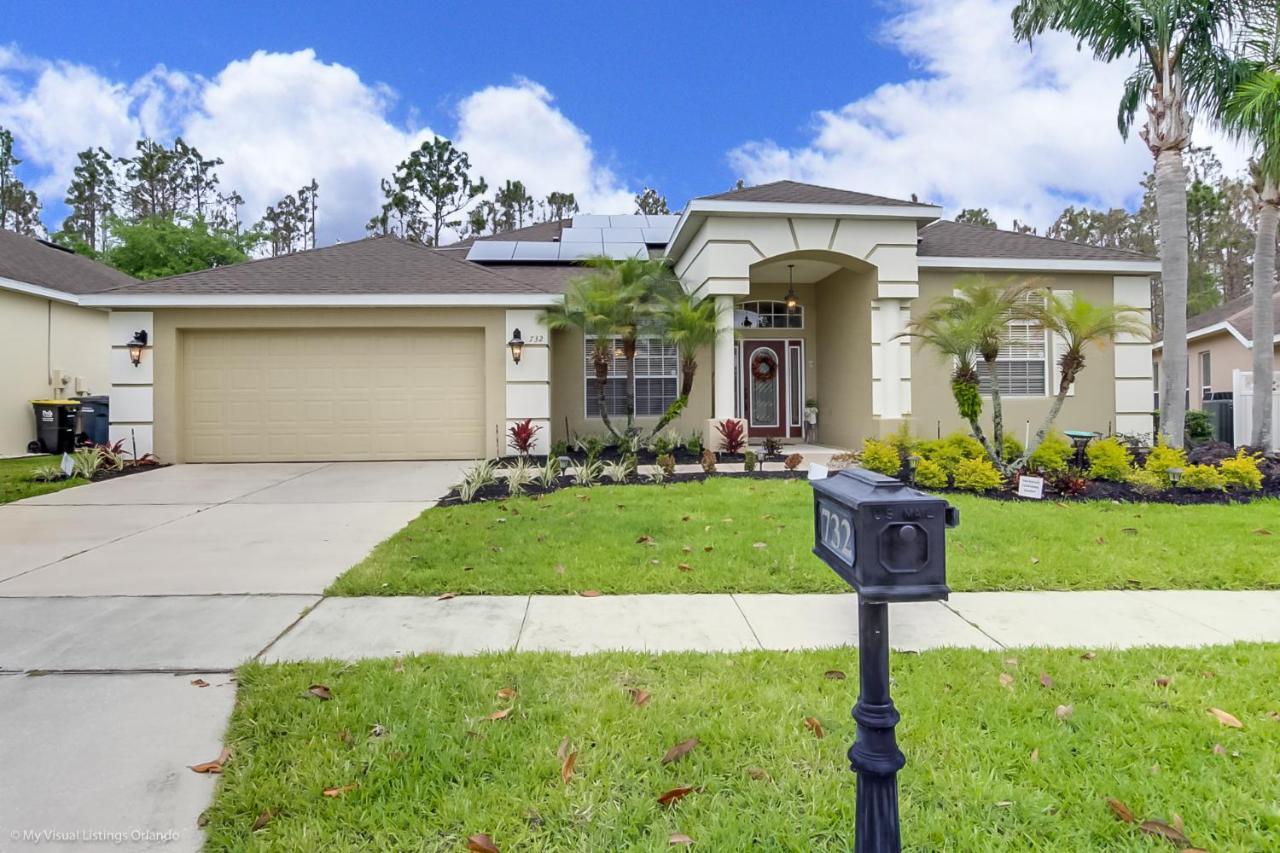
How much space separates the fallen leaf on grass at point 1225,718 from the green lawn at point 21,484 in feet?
38.3

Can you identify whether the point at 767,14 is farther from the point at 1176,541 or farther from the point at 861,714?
the point at 861,714

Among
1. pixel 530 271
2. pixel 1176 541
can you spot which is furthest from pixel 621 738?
pixel 530 271

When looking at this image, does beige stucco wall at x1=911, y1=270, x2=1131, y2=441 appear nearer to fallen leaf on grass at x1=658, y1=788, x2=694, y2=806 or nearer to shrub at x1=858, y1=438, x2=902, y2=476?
shrub at x1=858, y1=438, x2=902, y2=476

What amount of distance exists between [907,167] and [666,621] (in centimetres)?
2190

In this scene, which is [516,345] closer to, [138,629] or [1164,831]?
[138,629]

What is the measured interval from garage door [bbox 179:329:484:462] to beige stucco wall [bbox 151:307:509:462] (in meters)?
0.18

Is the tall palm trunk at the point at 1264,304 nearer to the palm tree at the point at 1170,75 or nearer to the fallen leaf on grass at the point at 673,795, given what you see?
the palm tree at the point at 1170,75

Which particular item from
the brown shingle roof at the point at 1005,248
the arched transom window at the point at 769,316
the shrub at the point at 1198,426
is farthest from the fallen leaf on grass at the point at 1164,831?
the shrub at the point at 1198,426

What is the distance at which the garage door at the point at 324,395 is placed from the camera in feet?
38.8

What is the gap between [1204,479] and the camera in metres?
7.89

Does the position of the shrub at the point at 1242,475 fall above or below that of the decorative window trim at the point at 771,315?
below

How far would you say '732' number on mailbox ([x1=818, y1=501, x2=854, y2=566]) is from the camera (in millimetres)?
1462

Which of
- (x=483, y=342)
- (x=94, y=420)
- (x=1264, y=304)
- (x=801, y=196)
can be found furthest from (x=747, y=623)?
(x=94, y=420)

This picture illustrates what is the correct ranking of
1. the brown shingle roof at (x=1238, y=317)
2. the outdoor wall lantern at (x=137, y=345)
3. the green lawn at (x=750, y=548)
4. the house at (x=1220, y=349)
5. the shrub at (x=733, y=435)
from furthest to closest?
the house at (x=1220, y=349) → the brown shingle roof at (x=1238, y=317) → the shrub at (x=733, y=435) → the outdoor wall lantern at (x=137, y=345) → the green lawn at (x=750, y=548)
